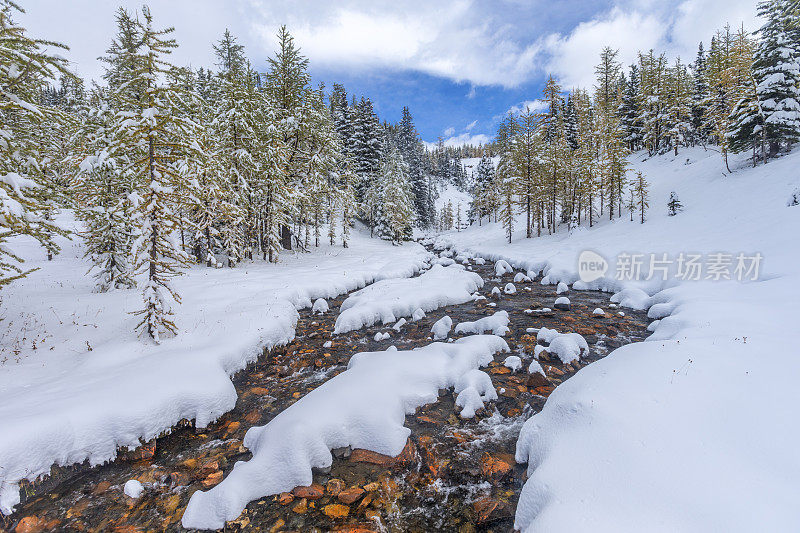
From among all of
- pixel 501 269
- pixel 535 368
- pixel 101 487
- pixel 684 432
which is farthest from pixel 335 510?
pixel 501 269

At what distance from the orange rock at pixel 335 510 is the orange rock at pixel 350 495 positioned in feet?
0.25

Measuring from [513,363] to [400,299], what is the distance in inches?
214

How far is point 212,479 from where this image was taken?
462cm

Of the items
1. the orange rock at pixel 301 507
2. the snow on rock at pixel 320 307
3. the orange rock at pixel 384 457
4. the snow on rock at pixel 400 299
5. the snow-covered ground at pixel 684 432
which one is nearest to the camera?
the snow-covered ground at pixel 684 432

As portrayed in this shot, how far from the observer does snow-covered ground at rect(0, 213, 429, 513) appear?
4555 mm

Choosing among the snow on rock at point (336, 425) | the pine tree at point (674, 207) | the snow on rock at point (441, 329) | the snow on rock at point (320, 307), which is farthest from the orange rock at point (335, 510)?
the pine tree at point (674, 207)

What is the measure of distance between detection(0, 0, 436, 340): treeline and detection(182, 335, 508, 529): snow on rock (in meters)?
4.72

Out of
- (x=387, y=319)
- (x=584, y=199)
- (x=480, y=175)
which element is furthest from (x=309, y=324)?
(x=480, y=175)

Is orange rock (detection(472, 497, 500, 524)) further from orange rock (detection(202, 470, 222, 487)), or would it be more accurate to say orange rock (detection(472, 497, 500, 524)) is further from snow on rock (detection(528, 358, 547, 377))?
orange rock (detection(202, 470, 222, 487))

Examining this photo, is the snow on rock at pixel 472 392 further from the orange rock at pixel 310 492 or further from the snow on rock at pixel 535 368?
the orange rock at pixel 310 492

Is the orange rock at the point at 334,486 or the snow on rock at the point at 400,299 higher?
the snow on rock at the point at 400,299

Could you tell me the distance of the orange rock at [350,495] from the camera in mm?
4207

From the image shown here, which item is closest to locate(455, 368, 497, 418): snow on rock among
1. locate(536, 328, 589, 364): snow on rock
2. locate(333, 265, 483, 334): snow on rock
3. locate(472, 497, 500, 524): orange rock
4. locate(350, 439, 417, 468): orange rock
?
locate(350, 439, 417, 468): orange rock

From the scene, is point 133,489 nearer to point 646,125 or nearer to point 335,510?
point 335,510
